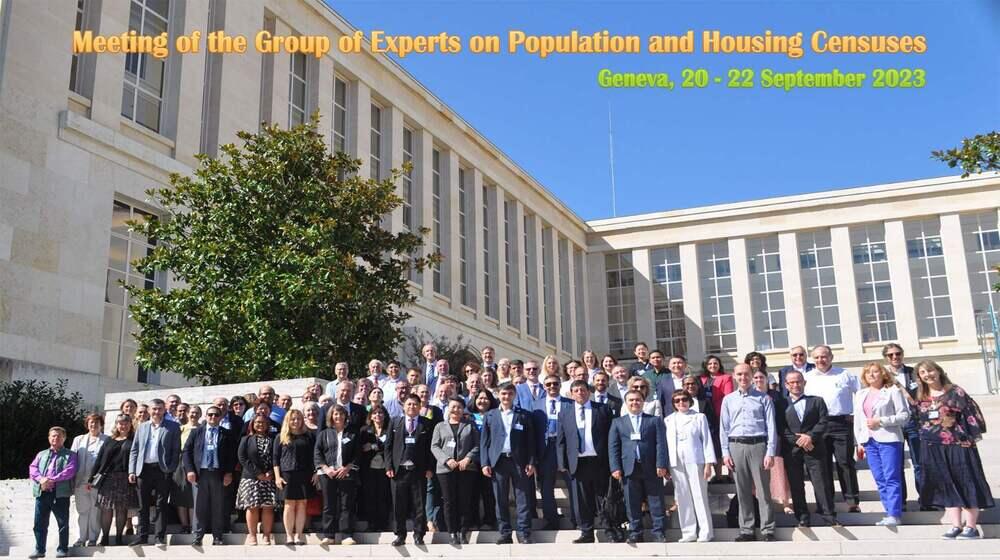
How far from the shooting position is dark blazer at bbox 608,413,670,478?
9609 millimetres

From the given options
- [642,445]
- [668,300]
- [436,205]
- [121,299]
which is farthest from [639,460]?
[668,300]

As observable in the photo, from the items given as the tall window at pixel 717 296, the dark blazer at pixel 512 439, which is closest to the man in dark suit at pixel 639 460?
the dark blazer at pixel 512 439

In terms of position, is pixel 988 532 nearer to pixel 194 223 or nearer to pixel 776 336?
pixel 194 223

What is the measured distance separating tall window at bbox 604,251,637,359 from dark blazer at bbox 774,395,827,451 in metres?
41.7

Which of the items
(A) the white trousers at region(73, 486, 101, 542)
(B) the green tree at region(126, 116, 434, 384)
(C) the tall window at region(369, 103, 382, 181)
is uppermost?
(C) the tall window at region(369, 103, 382, 181)

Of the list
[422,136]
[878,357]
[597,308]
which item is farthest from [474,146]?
[878,357]

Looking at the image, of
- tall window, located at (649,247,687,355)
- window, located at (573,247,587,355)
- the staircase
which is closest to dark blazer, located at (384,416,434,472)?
Result: the staircase

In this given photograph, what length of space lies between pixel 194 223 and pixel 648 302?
126 feet

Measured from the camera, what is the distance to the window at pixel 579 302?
5116 centimetres

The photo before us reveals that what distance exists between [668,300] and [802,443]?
42050 millimetres

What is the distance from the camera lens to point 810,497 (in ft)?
34.3

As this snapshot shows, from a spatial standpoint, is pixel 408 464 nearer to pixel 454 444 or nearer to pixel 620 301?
pixel 454 444

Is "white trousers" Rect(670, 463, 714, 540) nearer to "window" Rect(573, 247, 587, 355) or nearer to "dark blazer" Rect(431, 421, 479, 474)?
"dark blazer" Rect(431, 421, 479, 474)

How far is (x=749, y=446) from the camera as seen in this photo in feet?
31.2
